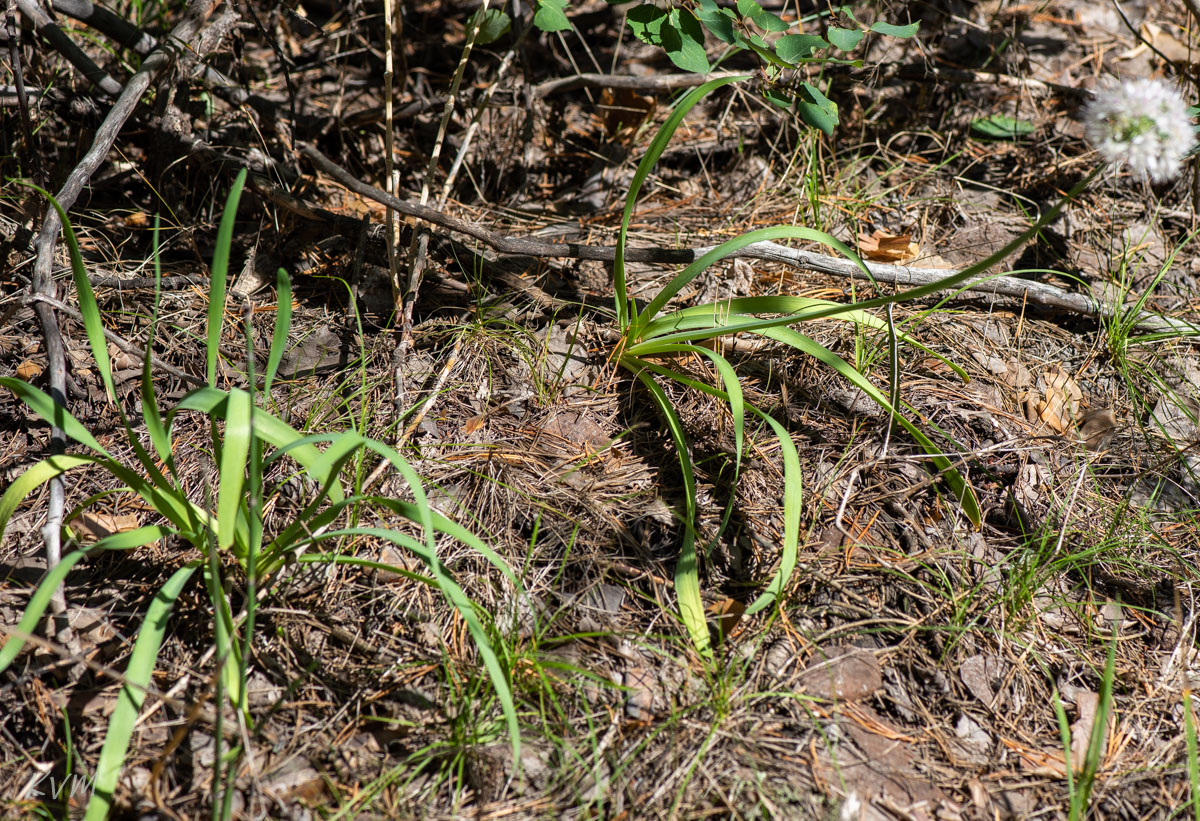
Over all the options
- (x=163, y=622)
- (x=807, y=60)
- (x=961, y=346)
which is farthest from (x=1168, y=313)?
(x=163, y=622)

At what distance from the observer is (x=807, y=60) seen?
1.72m

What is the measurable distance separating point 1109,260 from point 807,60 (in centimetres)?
118

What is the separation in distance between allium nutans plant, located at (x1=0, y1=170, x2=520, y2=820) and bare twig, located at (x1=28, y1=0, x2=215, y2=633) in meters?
0.06

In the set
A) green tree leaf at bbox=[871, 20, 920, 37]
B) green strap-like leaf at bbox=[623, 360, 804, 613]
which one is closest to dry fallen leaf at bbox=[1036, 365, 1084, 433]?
green strap-like leaf at bbox=[623, 360, 804, 613]

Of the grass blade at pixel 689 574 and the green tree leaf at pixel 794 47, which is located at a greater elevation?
the green tree leaf at pixel 794 47

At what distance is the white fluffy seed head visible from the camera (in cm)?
112

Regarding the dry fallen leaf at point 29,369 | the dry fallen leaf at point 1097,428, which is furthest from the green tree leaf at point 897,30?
the dry fallen leaf at point 29,369

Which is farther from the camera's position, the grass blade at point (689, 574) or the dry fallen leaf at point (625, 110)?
the dry fallen leaf at point (625, 110)

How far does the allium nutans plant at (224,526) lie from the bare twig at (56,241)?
0.06 metres

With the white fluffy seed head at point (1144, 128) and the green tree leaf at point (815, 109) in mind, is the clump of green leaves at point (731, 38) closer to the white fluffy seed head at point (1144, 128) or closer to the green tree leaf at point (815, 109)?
the green tree leaf at point (815, 109)

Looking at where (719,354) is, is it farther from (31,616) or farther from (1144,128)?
(31,616)

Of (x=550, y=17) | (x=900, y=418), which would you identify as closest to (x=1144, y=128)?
(x=900, y=418)

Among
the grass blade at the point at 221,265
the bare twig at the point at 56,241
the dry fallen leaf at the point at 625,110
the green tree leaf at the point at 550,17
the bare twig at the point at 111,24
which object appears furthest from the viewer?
the dry fallen leaf at the point at 625,110

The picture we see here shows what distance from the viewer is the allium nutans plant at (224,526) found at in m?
1.17
